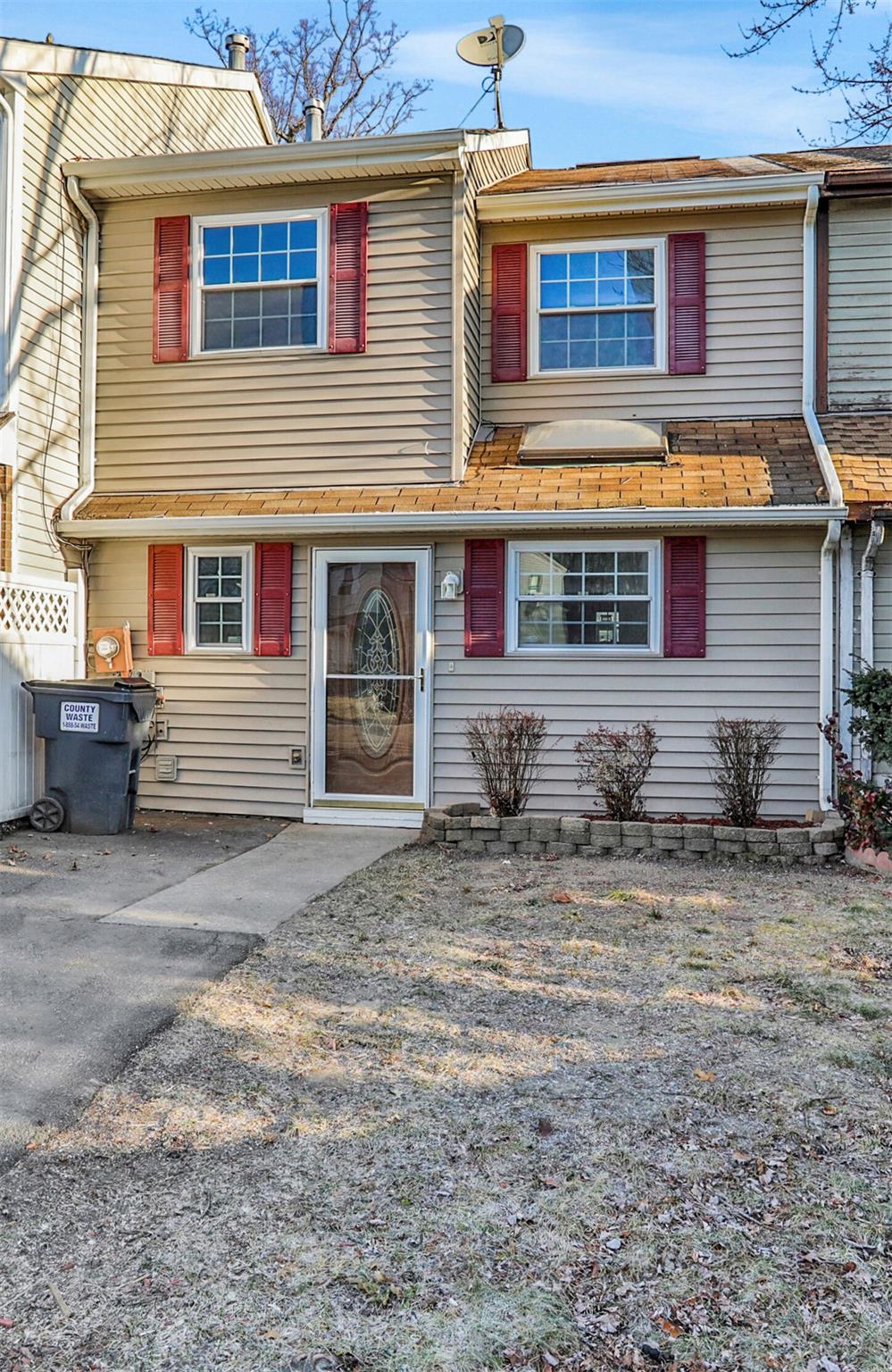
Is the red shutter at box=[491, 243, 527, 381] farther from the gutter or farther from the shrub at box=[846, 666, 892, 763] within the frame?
the shrub at box=[846, 666, 892, 763]

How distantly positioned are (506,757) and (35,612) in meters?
3.67

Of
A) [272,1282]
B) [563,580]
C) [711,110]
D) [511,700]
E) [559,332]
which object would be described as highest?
[711,110]

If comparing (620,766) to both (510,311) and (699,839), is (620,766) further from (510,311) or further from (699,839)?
(510,311)

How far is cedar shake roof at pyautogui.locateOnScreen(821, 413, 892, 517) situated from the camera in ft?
22.8

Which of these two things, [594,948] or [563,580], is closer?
[594,948]

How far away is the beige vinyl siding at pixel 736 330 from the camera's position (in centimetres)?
812

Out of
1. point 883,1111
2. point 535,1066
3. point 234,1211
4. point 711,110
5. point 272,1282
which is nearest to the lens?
point 272,1282

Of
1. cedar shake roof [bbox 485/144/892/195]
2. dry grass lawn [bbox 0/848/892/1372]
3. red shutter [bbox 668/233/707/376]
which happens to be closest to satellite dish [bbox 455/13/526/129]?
cedar shake roof [bbox 485/144/892/195]

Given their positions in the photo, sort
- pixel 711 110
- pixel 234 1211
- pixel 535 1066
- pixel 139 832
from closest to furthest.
→ pixel 234 1211
pixel 535 1066
pixel 139 832
pixel 711 110

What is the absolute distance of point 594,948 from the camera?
4.59 m

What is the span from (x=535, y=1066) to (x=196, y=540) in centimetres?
576

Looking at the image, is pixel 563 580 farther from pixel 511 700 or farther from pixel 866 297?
pixel 866 297

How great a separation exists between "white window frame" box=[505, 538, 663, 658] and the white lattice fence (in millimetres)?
3512

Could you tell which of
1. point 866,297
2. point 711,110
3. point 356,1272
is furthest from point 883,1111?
point 711,110
